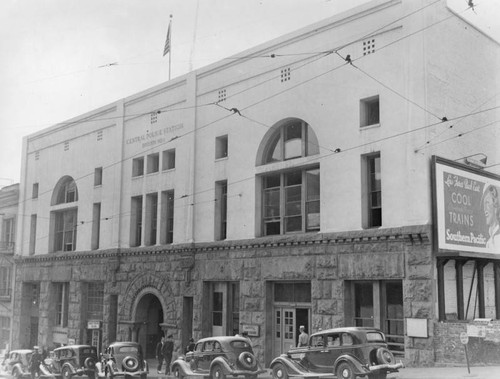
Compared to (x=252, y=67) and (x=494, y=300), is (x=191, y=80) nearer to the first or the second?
(x=252, y=67)

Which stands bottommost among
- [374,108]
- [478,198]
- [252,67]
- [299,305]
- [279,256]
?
[299,305]

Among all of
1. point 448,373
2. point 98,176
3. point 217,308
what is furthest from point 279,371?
point 98,176

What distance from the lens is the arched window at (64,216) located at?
39.6m

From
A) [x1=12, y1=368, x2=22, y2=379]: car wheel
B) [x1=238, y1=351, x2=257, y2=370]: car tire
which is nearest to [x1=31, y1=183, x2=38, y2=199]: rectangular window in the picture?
[x1=12, y1=368, x2=22, y2=379]: car wheel

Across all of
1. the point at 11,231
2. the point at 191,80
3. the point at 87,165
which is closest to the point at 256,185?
the point at 191,80

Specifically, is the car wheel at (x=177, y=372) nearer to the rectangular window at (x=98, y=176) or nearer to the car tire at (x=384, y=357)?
the car tire at (x=384, y=357)

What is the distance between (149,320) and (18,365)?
7.93 meters

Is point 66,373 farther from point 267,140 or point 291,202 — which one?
point 267,140

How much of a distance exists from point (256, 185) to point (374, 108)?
6478mm

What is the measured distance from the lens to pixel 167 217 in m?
32.8

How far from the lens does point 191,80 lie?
3200 centimetres

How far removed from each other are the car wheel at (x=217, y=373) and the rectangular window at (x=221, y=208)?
9166 millimetres

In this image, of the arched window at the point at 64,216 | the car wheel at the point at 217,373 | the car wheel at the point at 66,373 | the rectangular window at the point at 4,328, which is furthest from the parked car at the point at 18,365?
the rectangular window at the point at 4,328

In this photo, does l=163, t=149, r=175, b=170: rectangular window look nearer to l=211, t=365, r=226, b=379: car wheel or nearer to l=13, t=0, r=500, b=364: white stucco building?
l=13, t=0, r=500, b=364: white stucco building
